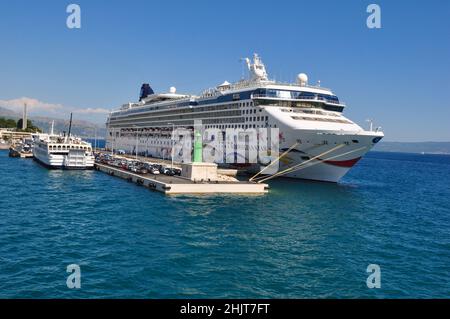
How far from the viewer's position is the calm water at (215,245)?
2027 centimetres

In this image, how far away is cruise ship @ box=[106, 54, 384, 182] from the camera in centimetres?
5603

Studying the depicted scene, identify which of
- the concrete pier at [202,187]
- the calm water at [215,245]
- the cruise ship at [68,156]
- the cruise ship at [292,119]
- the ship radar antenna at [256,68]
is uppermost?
the ship radar antenna at [256,68]

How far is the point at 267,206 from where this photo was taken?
43531 millimetres

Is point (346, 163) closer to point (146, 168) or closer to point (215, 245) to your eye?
point (146, 168)

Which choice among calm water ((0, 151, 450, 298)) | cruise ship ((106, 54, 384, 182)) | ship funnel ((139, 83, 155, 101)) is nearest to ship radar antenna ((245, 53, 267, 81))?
cruise ship ((106, 54, 384, 182))

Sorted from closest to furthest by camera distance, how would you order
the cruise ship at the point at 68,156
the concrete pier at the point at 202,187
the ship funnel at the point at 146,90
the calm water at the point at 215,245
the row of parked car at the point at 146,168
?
the calm water at the point at 215,245
the concrete pier at the point at 202,187
the row of parked car at the point at 146,168
the cruise ship at the point at 68,156
the ship funnel at the point at 146,90

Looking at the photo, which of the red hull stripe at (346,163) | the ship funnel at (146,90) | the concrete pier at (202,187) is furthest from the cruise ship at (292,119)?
the ship funnel at (146,90)

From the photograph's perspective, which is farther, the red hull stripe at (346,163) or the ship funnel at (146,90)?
the ship funnel at (146,90)

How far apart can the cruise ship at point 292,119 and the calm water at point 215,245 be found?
9685 mm

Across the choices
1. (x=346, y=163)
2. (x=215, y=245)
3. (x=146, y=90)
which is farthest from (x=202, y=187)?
(x=146, y=90)

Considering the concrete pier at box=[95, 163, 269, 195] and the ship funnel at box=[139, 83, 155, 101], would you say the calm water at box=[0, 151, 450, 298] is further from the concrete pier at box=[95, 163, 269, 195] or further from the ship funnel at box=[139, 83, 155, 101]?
the ship funnel at box=[139, 83, 155, 101]

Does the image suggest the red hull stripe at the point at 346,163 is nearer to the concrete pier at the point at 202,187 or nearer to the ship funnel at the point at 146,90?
the concrete pier at the point at 202,187

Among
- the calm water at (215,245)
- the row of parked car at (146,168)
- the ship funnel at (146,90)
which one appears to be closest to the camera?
the calm water at (215,245)

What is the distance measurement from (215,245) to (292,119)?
36.1 metres
